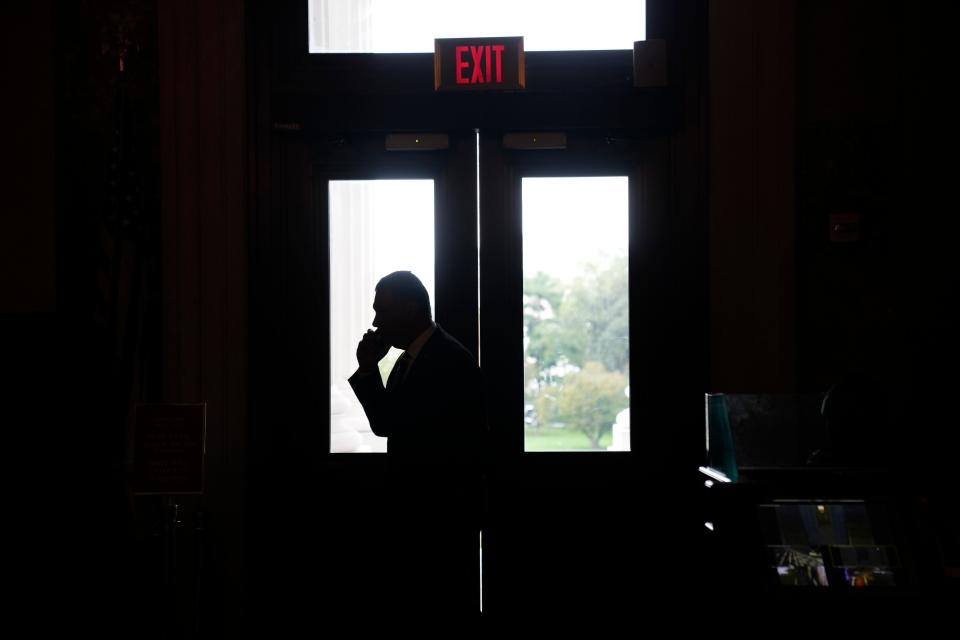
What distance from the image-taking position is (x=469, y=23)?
4121 millimetres

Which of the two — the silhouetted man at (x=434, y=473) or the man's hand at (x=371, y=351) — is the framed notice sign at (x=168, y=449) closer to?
the man's hand at (x=371, y=351)

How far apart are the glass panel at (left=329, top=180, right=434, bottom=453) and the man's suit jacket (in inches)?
39.1

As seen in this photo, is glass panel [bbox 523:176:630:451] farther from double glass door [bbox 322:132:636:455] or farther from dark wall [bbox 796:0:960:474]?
dark wall [bbox 796:0:960:474]

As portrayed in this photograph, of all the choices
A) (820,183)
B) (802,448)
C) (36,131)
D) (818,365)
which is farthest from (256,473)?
(820,183)

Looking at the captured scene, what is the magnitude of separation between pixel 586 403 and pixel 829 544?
172 cm

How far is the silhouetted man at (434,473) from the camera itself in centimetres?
296

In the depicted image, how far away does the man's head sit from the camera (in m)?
3.14

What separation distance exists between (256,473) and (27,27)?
2470 millimetres

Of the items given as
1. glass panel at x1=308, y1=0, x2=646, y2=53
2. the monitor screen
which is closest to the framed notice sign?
glass panel at x1=308, y1=0, x2=646, y2=53

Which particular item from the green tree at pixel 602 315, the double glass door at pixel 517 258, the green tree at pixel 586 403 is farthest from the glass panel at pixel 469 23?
the green tree at pixel 586 403

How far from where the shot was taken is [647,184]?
401cm

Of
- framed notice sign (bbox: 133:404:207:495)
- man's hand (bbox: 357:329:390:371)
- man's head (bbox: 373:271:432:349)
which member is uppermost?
man's head (bbox: 373:271:432:349)

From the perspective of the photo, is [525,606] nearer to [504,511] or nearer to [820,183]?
[504,511]

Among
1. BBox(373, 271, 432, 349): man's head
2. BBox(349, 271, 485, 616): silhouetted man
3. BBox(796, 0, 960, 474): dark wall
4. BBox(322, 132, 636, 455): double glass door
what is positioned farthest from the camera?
BBox(322, 132, 636, 455): double glass door
